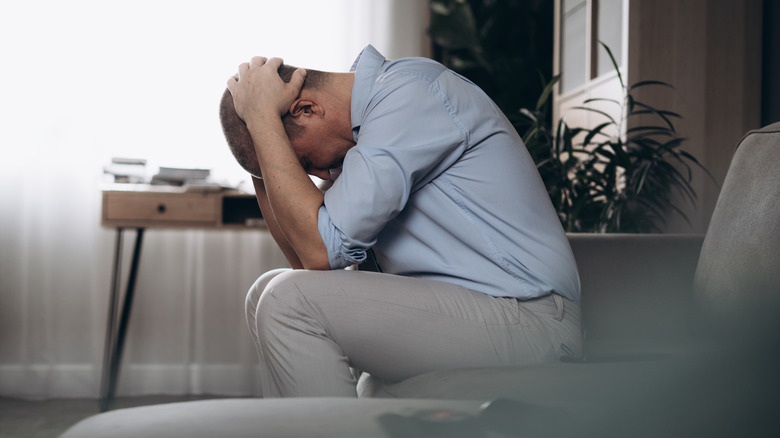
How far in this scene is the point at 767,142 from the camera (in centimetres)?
120

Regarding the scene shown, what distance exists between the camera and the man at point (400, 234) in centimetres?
94

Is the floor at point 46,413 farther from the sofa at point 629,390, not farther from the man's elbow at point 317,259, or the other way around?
the sofa at point 629,390

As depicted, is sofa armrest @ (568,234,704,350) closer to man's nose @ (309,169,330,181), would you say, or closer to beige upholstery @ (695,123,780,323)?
beige upholstery @ (695,123,780,323)

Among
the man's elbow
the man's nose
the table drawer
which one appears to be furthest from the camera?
the table drawer

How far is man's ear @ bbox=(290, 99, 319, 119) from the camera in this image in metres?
1.18

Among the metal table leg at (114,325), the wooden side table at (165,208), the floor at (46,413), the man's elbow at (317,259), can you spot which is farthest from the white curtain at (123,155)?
the man's elbow at (317,259)

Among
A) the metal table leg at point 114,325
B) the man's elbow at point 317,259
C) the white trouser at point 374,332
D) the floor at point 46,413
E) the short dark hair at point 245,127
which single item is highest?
the short dark hair at point 245,127

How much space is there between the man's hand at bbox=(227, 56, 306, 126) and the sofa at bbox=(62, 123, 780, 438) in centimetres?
47

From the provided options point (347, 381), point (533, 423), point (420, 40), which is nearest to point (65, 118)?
point (420, 40)

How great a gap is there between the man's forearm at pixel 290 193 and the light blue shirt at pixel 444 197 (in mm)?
24

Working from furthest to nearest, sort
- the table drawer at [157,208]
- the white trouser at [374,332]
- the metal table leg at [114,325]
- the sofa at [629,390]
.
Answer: the metal table leg at [114,325]
the table drawer at [157,208]
the white trouser at [374,332]
the sofa at [629,390]

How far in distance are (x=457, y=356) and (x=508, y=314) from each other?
0.35 feet

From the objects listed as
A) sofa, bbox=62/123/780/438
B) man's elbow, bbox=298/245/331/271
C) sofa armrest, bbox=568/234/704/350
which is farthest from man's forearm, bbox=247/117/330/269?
sofa armrest, bbox=568/234/704/350

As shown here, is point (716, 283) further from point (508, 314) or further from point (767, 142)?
point (508, 314)
